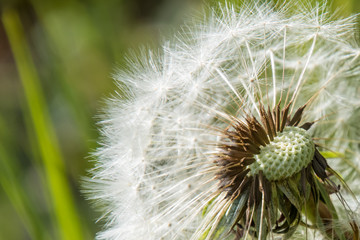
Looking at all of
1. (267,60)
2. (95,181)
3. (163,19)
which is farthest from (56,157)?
(163,19)

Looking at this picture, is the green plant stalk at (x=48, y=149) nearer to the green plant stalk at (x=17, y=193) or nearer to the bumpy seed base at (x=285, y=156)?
the green plant stalk at (x=17, y=193)

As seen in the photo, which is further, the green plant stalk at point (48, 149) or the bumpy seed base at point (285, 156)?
the green plant stalk at point (48, 149)

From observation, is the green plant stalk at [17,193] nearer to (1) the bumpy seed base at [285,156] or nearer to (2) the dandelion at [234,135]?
(2) the dandelion at [234,135]

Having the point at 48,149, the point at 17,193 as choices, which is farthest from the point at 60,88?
the point at 17,193

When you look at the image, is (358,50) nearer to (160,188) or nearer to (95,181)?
(160,188)

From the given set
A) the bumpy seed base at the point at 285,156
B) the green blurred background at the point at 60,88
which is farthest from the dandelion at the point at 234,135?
the green blurred background at the point at 60,88

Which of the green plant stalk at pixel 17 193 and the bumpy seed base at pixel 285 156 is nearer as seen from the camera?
the bumpy seed base at pixel 285 156
